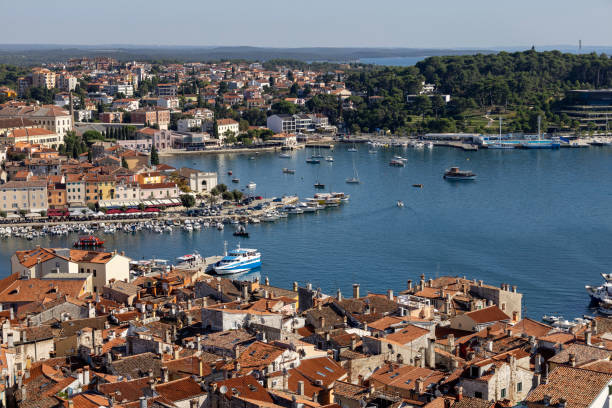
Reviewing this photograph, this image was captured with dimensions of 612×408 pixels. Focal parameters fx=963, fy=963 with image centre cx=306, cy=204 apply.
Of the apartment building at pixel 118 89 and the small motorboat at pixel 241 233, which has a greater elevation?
the apartment building at pixel 118 89

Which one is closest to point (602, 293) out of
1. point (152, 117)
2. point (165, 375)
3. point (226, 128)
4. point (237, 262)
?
point (237, 262)

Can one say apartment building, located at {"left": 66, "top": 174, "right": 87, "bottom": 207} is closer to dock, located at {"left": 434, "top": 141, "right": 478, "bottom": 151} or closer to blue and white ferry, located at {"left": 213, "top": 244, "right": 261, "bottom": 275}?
blue and white ferry, located at {"left": 213, "top": 244, "right": 261, "bottom": 275}

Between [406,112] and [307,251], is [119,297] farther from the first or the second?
[406,112]

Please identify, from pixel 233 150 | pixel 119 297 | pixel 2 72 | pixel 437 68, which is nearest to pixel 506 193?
pixel 233 150

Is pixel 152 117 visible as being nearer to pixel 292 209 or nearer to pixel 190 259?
pixel 292 209

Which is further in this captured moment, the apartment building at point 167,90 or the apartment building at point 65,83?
the apartment building at point 167,90

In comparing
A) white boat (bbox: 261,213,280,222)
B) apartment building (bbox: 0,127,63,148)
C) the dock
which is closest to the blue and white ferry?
white boat (bbox: 261,213,280,222)

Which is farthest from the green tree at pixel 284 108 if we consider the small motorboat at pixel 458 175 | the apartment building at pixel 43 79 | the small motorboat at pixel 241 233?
the small motorboat at pixel 241 233

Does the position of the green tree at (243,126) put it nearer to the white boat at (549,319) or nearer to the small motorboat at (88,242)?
the small motorboat at (88,242)
